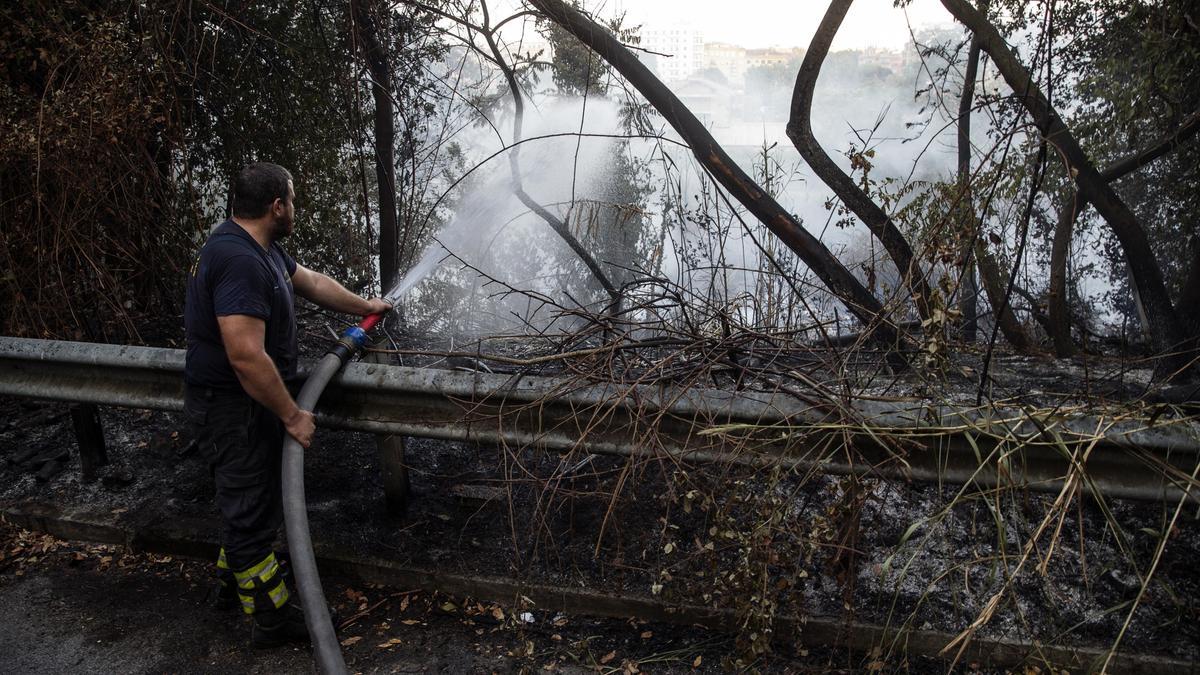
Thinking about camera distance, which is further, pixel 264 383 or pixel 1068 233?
pixel 1068 233

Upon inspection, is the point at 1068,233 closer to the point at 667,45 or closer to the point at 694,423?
the point at 667,45

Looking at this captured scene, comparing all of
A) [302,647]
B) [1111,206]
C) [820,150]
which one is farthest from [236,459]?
[1111,206]

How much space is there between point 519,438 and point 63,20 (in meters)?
3.91

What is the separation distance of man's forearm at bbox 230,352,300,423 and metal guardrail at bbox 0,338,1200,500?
0.98 ft

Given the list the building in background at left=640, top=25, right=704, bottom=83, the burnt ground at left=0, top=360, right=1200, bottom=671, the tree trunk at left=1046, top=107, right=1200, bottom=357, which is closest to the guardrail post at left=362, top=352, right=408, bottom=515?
the burnt ground at left=0, top=360, right=1200, bottom=671

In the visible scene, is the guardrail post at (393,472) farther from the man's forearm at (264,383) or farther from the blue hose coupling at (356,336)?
the man's forearm at (264,383)

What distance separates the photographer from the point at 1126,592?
300cm

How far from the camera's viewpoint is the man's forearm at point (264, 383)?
9.64 ft

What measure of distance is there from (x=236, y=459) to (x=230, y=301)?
0.66 m

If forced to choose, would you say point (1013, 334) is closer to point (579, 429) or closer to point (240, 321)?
point (579, 429)

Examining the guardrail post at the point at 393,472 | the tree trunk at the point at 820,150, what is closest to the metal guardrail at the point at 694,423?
the guardrail post at the point at 393,472

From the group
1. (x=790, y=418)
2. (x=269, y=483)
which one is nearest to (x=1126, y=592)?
(x=790, y=418)

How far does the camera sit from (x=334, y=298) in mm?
3629

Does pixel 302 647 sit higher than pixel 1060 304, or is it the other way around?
pixel 1060 304
